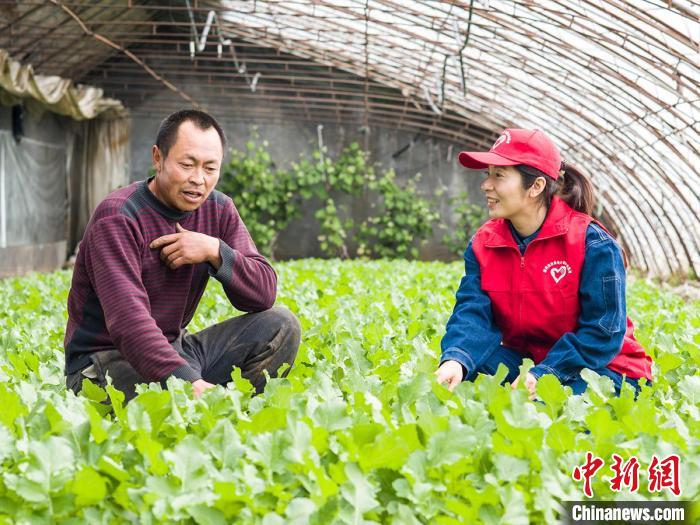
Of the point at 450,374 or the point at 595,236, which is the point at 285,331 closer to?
the point at 450,374

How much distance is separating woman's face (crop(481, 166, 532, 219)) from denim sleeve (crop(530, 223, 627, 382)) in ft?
0.98

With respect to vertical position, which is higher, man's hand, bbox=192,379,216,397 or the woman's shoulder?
the woman's shoulder

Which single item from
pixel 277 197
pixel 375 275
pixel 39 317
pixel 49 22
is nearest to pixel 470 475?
pixel 39 317

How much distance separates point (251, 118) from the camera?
17953 mm

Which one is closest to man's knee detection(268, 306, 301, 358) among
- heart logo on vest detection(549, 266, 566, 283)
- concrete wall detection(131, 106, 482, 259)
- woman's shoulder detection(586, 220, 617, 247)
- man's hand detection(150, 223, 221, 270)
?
man's hand detection(150, 223, 221, 270)

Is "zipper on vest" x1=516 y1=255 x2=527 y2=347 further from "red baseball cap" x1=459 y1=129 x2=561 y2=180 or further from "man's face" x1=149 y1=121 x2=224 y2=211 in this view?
"man's face" x1=149 y1=121 x2=224 y2=211

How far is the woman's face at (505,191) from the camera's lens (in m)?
→ 3.35

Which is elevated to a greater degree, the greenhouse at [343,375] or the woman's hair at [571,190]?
the woman's hair at [571,190]

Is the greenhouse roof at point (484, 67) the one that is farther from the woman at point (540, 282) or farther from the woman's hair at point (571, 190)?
the woman at point (540, 282)

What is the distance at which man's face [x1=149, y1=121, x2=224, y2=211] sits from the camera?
3.20 meters

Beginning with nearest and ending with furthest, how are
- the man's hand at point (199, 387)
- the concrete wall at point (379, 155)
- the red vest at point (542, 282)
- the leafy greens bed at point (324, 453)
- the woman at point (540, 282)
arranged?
1. the leafy greens bed at point (324, 453)
2. the man's hand at point (199, 387)
3. the woman at point (540, 282)
4. the red vest at point (542, 282)
5. the concrete wall at point (379, 155)

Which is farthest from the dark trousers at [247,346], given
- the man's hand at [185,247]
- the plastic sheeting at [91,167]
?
the plastic sheeting at [91,167]

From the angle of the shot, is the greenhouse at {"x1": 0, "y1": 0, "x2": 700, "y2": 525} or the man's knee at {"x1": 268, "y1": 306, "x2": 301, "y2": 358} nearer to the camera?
the greenhouse at {"x1": 0, "y1": 0, "x2": 700, "y2": 525}

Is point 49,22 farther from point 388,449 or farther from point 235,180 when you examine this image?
point 388,449
